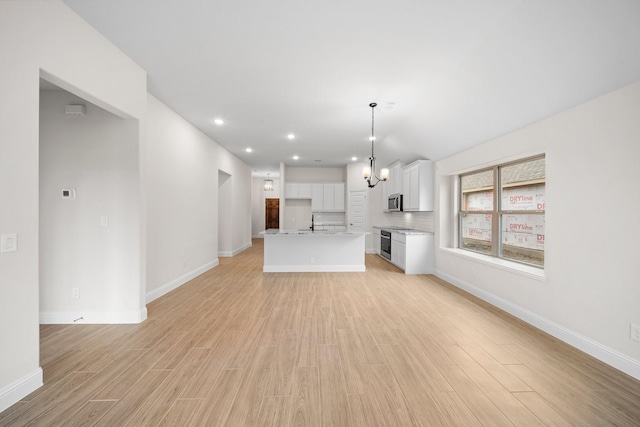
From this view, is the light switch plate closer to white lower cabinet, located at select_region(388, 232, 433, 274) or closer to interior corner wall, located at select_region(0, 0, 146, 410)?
interior corner wall, located at select_region(0, 0, 146, 410)

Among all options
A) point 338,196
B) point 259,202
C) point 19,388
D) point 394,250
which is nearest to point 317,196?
point 338,196

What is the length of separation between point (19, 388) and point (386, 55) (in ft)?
13.8

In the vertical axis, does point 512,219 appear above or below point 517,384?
above

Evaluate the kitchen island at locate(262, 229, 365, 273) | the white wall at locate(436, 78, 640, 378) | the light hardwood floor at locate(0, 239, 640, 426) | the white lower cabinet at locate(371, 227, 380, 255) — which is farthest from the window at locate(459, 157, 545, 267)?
the white lower cabinet at locate(371, 227, 380, 255)

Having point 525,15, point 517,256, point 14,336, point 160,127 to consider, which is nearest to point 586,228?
point 517,256

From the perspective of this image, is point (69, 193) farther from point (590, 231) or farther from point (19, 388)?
point (590, 231)

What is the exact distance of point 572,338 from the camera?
9.20ft

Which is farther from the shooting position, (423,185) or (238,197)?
(238,197)

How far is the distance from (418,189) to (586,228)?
3397 millimetres

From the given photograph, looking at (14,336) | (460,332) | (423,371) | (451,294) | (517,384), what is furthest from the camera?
(451,294)

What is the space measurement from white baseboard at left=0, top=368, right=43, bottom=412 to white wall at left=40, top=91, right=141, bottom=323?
1.19m

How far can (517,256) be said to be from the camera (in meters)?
4.05

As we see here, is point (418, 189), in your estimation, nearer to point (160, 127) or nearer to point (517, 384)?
point (517, 384)

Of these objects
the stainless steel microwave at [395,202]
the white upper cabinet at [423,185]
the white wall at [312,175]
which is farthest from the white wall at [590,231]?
the white wall at [312,175]
